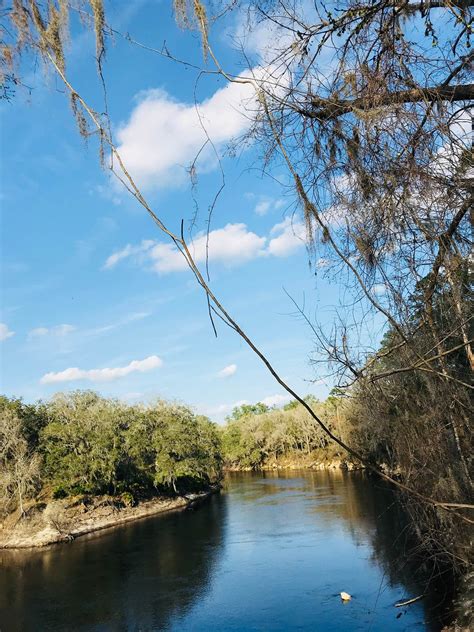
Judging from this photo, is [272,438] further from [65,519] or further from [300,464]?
[65,519]

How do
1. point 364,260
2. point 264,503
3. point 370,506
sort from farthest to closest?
point 264,503
point 370,506
point 364,260

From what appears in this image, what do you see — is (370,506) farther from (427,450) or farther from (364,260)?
(364,260)

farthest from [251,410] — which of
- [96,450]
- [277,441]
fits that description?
[96,450]

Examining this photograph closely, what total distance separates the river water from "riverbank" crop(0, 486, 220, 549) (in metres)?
1.02

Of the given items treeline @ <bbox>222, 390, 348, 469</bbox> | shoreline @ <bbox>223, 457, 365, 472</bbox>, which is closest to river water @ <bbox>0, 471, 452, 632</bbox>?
shoreline @ <bbox>223, 457, 365, 472</bbox>

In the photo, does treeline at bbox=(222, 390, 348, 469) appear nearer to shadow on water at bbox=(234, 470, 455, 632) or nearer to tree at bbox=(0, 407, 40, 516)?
shadow on water at bbox=(234, 470, 455, 632)

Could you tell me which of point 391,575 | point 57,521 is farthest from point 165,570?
point 57,521

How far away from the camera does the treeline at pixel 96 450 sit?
2636 centimetres

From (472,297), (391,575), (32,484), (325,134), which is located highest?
(325,134)

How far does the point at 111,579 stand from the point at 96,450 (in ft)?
40.5

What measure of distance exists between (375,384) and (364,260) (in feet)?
2.38

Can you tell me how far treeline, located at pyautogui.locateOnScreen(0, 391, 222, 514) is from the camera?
2636 cm

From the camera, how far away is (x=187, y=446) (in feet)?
114

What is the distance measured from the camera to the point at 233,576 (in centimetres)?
1609
